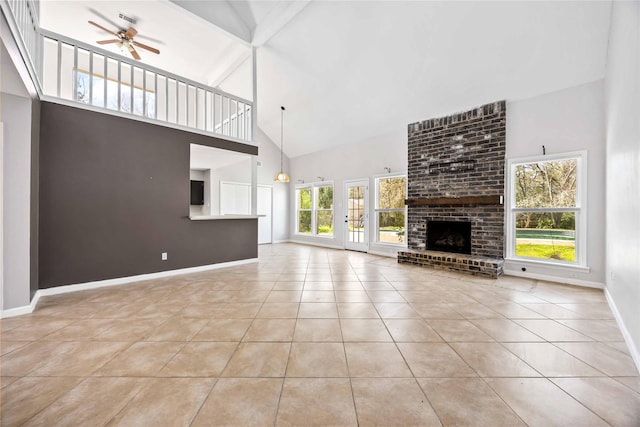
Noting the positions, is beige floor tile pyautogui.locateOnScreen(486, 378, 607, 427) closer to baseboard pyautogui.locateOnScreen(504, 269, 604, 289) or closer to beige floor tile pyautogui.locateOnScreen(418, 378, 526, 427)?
beige floor tile pyautogui.locateOnScreen(418, 378, 526, 427)

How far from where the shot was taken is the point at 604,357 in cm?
193

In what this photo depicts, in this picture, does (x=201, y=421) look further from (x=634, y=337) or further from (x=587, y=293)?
(x=587, y=293)

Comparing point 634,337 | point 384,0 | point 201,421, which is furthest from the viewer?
point 384,0

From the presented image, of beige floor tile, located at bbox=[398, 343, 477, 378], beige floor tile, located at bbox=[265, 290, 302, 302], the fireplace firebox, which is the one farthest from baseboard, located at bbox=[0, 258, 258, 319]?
the fireplace firebox

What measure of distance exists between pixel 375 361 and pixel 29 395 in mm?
2093

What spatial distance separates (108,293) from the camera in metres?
3.35

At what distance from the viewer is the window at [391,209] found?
6.12m

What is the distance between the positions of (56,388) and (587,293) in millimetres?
5425

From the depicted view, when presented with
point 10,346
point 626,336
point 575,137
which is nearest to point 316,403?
point 10,346

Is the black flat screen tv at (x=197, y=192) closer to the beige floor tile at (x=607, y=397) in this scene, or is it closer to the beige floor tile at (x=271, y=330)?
the beige floor tile at (x=271, y=330)

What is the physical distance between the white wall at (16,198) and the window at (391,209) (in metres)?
5.96

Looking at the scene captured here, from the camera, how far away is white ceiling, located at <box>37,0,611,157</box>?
11.2 feet

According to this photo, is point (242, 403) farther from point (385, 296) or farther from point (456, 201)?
point (456, 201)

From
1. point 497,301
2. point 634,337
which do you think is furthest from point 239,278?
point 634,337
